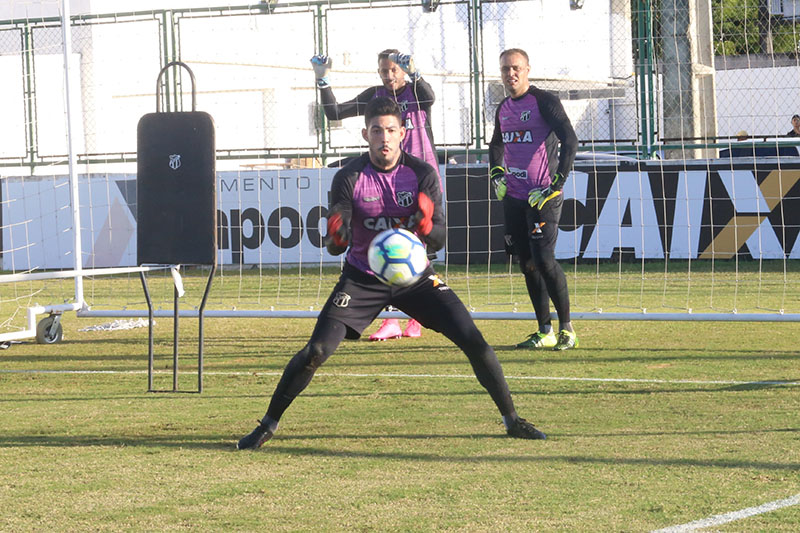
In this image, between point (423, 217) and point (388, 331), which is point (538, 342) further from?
point (423, 217)

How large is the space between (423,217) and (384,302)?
1.63 ft

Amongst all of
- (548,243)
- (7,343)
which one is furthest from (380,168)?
(7,343)

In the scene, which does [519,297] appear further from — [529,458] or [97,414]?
[529,458]

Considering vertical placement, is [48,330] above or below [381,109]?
below

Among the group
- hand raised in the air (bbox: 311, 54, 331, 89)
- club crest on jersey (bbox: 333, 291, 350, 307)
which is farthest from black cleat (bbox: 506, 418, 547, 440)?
hand raised in the air (bbox: 311, 54, 331, 89)

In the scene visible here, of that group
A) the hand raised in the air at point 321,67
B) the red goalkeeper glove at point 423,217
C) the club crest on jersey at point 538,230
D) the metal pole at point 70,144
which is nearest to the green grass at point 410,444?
the club crest on jersey at point 538,230

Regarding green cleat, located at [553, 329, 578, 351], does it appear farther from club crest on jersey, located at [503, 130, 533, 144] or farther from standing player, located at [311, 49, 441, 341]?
club crest on jersey, located at [503, 130, 533, 144]

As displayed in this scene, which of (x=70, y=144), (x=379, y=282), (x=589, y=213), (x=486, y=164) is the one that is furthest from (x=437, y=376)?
(x=486, y=164)

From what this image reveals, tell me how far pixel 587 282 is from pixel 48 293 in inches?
303

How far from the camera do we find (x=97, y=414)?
725cm

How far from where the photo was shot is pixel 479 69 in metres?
17.7

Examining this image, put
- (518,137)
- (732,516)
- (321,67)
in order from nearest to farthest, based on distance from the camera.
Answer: (732,516) → (518,137) → (321,67)

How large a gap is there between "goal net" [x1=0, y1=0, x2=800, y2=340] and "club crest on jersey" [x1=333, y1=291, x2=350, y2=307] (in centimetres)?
704

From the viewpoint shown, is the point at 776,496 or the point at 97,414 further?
the point at 97,414
